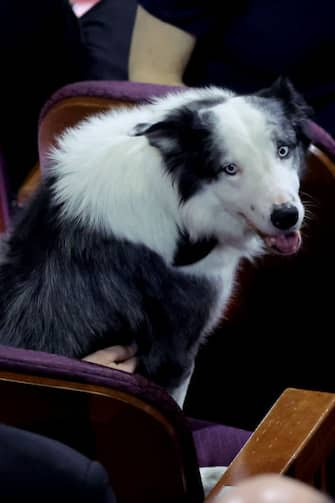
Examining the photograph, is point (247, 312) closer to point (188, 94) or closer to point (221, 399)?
point (221, 399)

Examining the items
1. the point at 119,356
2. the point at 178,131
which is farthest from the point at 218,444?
the point at 178,131

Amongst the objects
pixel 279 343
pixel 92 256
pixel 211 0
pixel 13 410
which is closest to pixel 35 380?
pixel 13 410

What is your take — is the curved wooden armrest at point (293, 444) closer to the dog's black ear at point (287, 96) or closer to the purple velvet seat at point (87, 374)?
the purple velvet seat at point (87, 374)

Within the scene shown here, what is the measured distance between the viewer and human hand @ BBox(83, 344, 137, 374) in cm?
123

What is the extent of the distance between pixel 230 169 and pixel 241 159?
0.07 ft

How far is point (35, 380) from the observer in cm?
80

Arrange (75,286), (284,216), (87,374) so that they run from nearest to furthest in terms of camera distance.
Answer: (87,374)
(284,216)
(75,286)

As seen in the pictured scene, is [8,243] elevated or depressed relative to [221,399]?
elevated

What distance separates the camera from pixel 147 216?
1.20 metres

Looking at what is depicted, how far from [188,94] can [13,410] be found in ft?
1.95

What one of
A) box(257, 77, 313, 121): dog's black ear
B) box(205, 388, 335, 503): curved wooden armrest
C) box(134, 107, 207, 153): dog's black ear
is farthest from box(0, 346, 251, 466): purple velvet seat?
box(257, 77, 313, 121): dog's black ear

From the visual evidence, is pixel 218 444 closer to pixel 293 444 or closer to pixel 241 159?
pixel 293 444

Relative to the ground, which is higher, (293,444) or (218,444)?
(293,444)

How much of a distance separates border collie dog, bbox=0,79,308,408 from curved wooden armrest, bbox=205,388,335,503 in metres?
0.26
